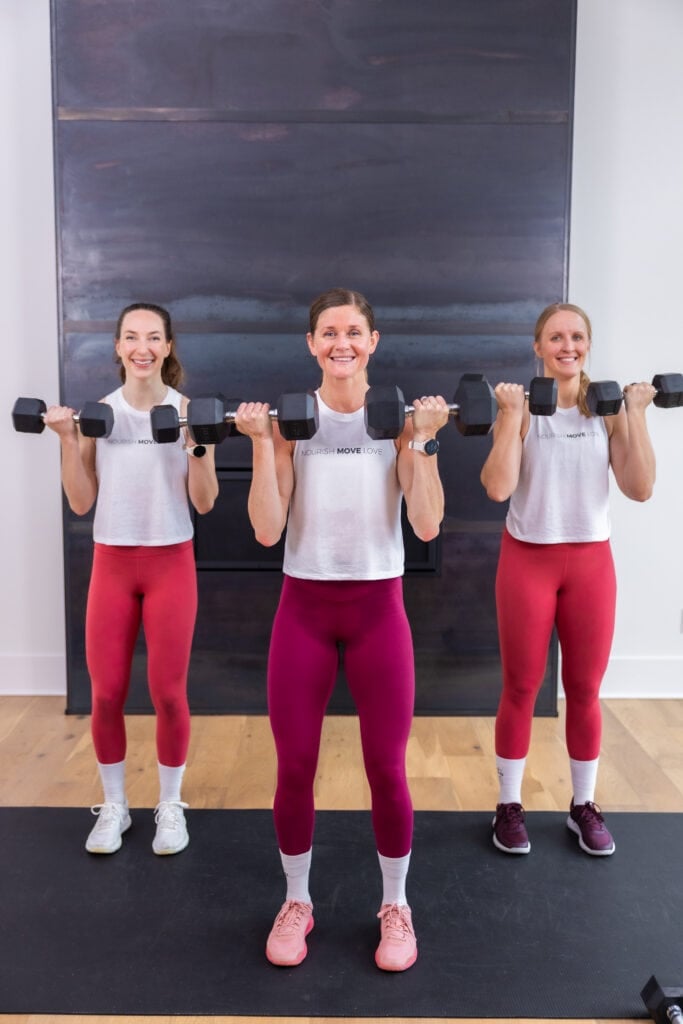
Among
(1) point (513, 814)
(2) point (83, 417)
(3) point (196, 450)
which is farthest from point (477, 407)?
(1) point (513, 814)

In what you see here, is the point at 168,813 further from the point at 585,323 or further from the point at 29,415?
the point at 585,323

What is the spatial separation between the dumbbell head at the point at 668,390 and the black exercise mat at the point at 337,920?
1.18m

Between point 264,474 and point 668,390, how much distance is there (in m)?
1.07

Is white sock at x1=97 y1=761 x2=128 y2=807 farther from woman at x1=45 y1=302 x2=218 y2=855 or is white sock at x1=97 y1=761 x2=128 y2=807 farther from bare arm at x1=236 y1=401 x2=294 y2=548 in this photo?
bare arm at x1=236 y1=401 x2=294 y2=548

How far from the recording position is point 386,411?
1702 mm

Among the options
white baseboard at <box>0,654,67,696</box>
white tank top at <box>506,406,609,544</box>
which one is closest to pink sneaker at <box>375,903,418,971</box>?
white tank top at <box>506,406,609,544</box>

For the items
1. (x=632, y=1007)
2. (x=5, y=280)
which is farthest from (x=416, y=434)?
(x=5, y=280)

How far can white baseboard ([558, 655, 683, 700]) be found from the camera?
3.51 meters

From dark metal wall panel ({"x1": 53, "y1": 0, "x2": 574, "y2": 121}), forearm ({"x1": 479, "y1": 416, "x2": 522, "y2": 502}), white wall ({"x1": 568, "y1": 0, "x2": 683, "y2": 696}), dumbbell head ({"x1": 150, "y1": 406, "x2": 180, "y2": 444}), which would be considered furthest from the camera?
white wall ({"x1": 568, "y1": 0, "x2": 683, "y2": 696})

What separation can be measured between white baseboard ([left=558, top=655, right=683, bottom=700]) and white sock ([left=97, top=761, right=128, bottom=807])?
77.8 inches

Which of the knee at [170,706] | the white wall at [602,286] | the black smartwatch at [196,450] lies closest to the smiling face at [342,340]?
the black smartwatch at [196,450]

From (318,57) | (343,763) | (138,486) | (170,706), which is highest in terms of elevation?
(318,57)

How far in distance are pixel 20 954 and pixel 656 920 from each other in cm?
142

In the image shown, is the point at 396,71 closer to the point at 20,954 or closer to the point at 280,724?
the point at 280,724
